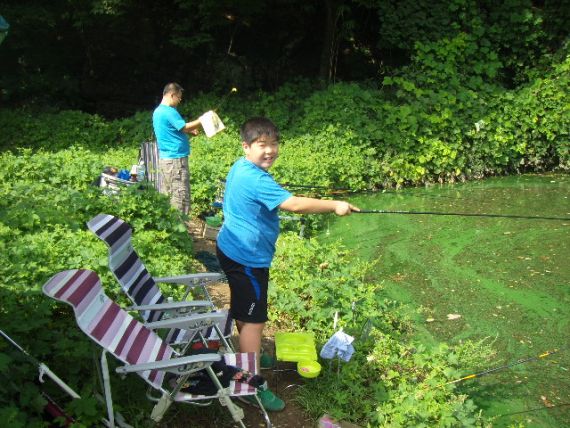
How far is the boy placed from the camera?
10.3ft

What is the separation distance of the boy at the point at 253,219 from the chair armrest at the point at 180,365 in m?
0.67

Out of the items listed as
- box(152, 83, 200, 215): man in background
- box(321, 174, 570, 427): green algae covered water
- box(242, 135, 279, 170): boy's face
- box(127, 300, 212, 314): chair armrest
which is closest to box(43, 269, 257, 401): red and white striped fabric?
box(127, 300, 212, 314): chair armrest

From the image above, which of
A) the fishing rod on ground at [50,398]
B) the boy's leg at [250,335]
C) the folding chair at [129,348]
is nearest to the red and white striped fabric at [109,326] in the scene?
the folding chair at [129,348]

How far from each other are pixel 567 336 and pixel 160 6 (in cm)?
1397

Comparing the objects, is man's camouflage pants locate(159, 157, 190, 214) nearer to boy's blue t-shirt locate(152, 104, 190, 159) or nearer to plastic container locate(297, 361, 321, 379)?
boy's blue t-shirt locate(152, 104, 190, 159)

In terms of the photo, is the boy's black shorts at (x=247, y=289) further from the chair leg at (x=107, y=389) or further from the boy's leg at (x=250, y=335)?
the chair leg at (x=107, y=389)

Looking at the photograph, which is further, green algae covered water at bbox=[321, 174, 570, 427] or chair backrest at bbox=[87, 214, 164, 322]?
green algae covered water at bbox=[321, 174, 570, 427]

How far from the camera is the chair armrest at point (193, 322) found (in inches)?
124

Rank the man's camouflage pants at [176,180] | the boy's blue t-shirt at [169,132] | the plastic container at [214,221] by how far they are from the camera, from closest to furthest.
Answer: the boy's blue t-shirt at [169,132] < the man's camouflage pants at [176,180] < the plastic container at [214,221]

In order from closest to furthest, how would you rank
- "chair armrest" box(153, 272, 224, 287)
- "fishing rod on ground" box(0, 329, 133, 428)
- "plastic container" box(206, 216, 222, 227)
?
"fishing rod on ground" box(0, 329, 133, 428)
"chair armrest" box(153, 272, 224, 287)
"plastic container" box(206, 216, 222, 227)

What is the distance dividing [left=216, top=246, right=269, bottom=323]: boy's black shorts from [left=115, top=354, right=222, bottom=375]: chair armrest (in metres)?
0.66

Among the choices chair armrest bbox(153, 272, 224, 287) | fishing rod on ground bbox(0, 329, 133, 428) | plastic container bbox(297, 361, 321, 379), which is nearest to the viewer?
fishing rod on ground bbox(0, 329, 133, 428)

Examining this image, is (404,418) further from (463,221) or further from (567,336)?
(463,221)

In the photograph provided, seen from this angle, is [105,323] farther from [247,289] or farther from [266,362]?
[266,362]
